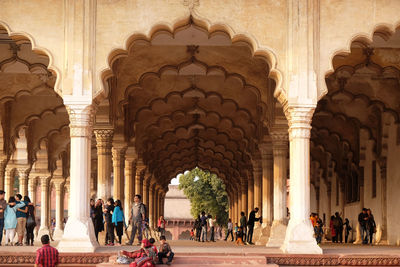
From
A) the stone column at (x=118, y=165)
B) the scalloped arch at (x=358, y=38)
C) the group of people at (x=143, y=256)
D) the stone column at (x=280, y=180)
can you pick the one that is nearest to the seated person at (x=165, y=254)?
the group of people at (x=143, y=256)

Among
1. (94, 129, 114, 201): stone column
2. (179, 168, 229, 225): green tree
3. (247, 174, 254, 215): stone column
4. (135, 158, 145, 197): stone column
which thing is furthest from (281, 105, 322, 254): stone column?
(179, 168, 229, 225): green tree

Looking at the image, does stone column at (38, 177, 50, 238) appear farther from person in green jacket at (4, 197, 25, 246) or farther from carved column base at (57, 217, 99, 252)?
carved column base at (57, 217, 99, 252)

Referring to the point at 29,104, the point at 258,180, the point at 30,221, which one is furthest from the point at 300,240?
the point at 258,180

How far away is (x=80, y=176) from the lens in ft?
43.7

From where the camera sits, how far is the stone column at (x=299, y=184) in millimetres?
13125

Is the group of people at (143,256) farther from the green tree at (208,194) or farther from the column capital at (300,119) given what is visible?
the green tree at (208,194)

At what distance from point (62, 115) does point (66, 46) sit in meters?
11.4

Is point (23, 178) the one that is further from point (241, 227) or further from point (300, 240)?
point (300, 240)

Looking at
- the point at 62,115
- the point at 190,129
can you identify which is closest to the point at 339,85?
the point at 190,129

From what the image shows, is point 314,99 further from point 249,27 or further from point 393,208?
point 393,208

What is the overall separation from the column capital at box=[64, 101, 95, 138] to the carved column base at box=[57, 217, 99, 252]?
4.83 feet

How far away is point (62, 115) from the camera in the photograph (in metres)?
24.5

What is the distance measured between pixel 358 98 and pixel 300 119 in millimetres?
7284

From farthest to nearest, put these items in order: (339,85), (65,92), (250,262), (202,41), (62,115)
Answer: (62,115), (339,85), (202,41), (65,92), (250,262)
